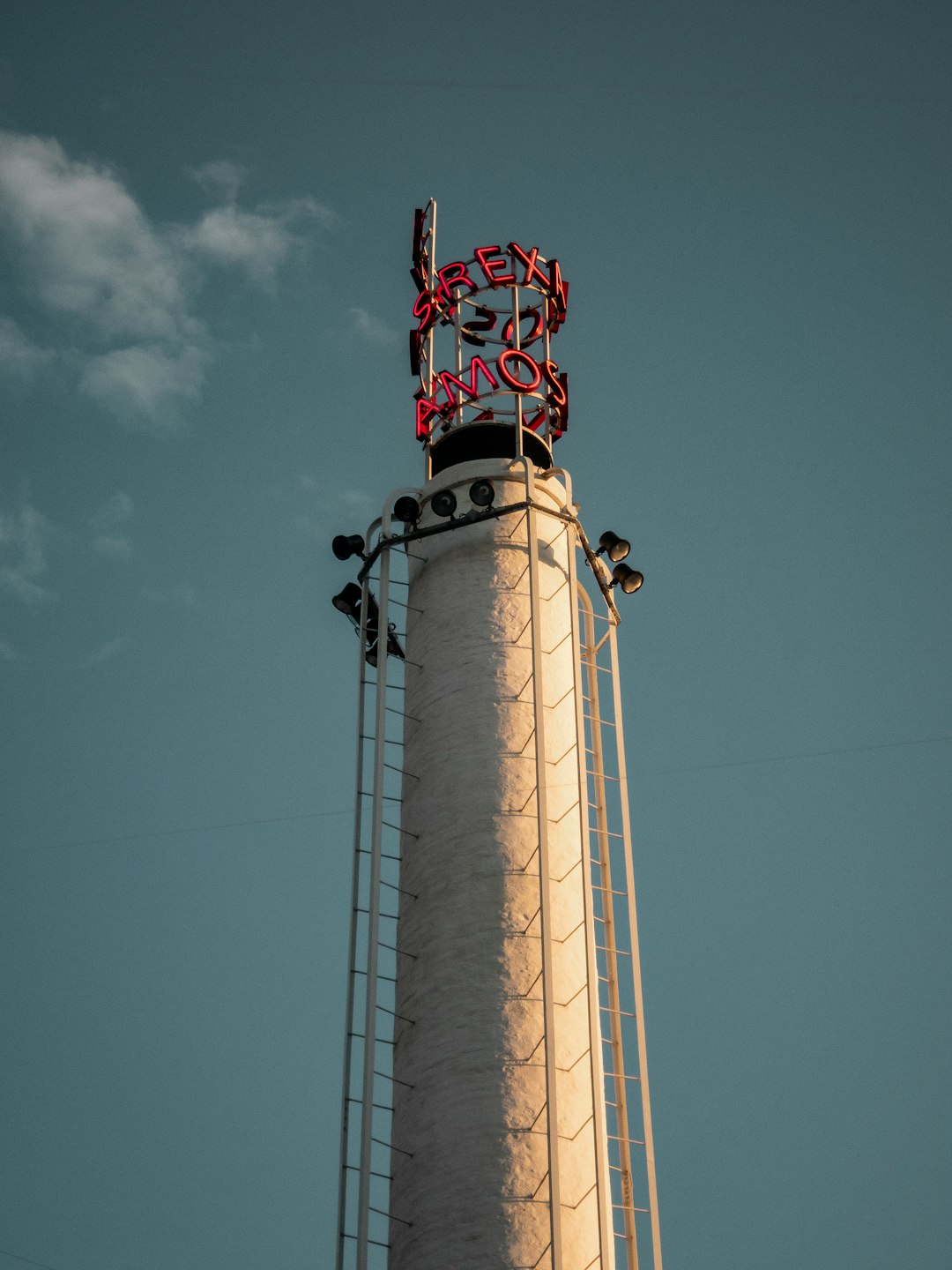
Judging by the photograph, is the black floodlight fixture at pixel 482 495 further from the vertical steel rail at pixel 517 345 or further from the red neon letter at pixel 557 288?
the red neon letter at pixel 557 288

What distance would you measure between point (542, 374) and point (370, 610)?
5.98 metres

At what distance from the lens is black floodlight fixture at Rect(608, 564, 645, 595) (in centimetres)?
2911

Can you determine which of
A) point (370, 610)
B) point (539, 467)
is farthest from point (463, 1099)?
point (539, 467)

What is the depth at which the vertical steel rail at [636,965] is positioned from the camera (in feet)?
77.0

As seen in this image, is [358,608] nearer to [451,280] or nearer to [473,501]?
[473,501]

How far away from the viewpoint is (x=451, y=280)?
32.9 metres

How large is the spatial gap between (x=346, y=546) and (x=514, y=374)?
4.99 metres

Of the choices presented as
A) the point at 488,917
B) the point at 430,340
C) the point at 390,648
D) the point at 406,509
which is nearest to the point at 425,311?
the point at 430,340

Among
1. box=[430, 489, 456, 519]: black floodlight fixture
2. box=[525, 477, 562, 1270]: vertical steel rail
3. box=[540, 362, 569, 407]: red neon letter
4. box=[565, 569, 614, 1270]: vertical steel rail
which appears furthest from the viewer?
box=[540, 362, 569, 407]: red neon letter

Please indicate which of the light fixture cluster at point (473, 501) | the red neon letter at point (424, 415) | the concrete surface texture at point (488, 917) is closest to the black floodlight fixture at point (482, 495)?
the light fixture cluster at point (473, 501)

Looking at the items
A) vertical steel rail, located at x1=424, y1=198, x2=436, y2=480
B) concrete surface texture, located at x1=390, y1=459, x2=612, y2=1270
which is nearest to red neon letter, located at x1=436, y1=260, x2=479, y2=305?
vertical steel rail, located at x1=424, y1=198, x2=436, y2=480

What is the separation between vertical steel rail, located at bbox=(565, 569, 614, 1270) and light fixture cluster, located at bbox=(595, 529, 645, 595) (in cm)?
66

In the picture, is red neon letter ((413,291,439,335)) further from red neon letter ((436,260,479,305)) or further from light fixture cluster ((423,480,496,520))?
light fixture cluster ((423,480,496,520))

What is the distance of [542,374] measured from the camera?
3086 cm
